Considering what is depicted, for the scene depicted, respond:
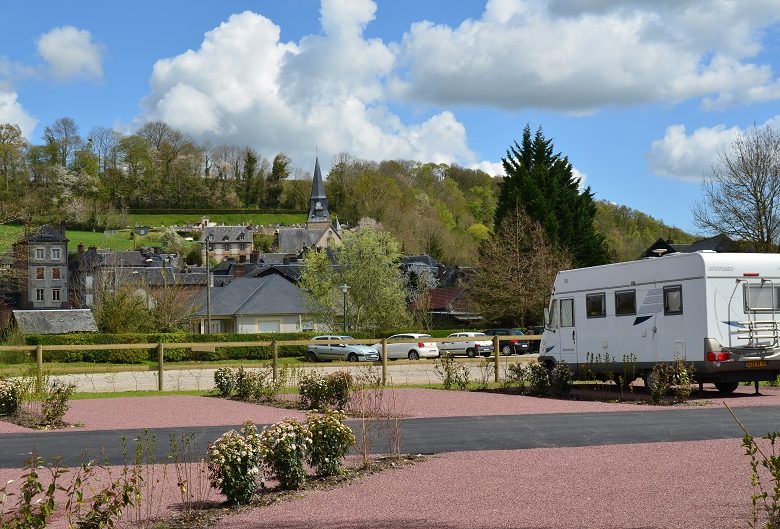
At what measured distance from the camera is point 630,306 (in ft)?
63.9

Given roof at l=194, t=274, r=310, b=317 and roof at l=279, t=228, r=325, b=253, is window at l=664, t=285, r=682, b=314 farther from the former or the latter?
roof at l=279, t=228, r=325, b=253

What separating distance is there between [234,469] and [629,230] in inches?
4094

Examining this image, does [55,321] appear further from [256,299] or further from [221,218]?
[221,218]

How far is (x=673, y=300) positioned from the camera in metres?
18.3

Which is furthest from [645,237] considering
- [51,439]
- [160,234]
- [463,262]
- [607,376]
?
[51,439]

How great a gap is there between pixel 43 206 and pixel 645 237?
219 feet

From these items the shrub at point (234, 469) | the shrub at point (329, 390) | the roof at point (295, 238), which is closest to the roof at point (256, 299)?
the shrub at point (329, 390)

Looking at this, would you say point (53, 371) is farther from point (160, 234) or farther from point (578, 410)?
point (160, 234)

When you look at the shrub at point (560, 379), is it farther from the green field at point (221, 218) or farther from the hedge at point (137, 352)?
the green field at point (221, 218)

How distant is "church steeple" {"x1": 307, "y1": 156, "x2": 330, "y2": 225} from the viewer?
444 feet

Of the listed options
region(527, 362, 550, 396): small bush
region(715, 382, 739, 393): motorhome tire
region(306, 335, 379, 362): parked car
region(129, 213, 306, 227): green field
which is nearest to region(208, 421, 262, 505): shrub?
region(527, 362, 550, 396): small bush

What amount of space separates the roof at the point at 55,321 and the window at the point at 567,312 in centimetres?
3716

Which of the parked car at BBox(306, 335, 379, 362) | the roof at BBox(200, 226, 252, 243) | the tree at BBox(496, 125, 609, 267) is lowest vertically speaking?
the parked car at BBox(306, 335, 379, 362)

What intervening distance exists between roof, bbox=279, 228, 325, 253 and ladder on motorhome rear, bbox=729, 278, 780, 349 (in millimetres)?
113013
